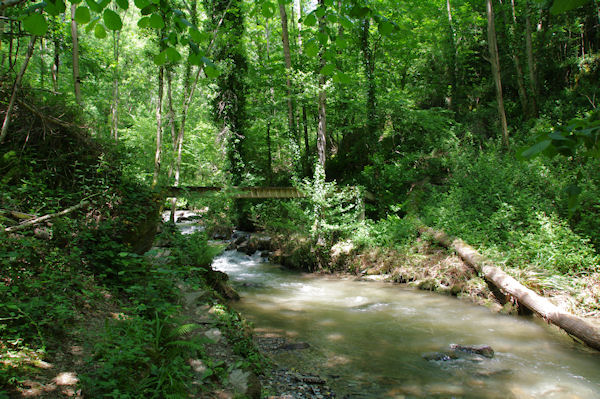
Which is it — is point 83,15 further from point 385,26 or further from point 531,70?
point 531,70

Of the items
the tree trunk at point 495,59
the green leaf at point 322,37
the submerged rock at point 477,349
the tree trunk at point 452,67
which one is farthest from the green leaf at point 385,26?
the tree trunk at point 452,67

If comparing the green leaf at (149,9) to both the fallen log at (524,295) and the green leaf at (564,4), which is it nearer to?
the green leaf at (564,4)

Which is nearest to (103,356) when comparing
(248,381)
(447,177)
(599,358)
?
(248,381)

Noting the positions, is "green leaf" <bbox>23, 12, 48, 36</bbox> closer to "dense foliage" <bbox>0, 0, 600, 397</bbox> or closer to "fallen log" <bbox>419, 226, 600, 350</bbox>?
"dense foliage" <bbox>0, 0, 600, 397</bbox>

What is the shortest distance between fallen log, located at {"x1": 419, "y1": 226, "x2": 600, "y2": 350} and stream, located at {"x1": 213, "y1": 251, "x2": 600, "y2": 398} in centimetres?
29

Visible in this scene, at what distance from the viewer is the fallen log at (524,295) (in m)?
5.54

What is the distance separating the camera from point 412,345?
595cm

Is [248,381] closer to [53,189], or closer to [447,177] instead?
[53,189]

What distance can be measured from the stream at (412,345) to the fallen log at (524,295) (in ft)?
0.94

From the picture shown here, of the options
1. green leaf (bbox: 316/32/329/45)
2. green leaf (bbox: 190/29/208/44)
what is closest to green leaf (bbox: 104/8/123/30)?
green leaf (bbox: 190/29/208/44)

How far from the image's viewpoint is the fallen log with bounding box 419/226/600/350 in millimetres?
5535

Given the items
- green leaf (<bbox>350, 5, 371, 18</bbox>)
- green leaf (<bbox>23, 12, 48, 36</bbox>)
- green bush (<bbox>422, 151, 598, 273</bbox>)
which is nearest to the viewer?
green leaf (<bbox>23, 12, 48, 36</bbox>)

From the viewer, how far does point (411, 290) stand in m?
9.43

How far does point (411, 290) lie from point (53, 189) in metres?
8.28
